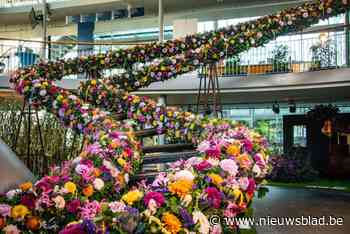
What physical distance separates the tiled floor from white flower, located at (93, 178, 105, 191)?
4257 millimetres

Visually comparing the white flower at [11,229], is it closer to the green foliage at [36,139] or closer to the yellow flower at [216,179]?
the yellow flower at [216,179]

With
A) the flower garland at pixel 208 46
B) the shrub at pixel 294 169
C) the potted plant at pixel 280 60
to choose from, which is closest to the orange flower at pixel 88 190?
the flower garland at pixel 208 46

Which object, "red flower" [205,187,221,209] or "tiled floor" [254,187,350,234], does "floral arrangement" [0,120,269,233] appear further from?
"tiled floor" [254,187,350,234]

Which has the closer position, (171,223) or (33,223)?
(171,223)

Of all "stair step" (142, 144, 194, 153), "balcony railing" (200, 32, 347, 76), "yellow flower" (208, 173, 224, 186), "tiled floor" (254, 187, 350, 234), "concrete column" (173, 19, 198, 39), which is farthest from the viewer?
"concrete column" (173, 19, 198, 39)

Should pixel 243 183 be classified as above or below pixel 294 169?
above

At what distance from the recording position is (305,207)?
324 inches

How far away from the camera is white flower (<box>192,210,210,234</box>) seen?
73.0 inches

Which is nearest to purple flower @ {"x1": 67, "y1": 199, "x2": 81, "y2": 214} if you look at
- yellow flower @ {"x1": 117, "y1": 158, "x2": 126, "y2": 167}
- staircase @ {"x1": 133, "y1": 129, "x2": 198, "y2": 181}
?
yellow flower @ {"x1": 117, "y1": 158, "x2": 126, "y2": 167}

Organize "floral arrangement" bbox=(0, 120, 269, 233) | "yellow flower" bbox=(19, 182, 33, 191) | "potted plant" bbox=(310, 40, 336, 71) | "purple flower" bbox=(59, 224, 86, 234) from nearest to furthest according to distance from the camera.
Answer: "purple flower" bbox=(59, 224, 86, 234) → "floral arrangement" bbox=(0, 120, 269, 233) → "yellow flower" bbox=(19, 182, 33, 191) → "potted plant" bbox=(310, 40, 336, 71)

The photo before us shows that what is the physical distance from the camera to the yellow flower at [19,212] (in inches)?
77.1

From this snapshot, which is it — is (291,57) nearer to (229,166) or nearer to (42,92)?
(42,92)

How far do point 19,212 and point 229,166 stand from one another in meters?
1.13

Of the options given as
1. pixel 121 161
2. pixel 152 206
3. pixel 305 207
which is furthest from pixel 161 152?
pixel 305 207
